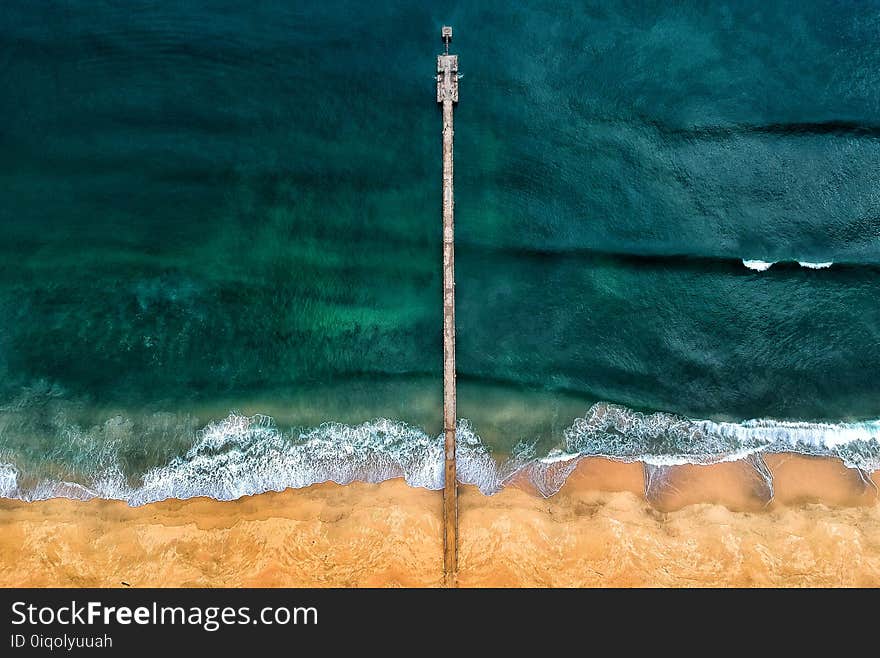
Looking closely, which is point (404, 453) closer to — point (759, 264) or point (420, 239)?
point (420, 239)

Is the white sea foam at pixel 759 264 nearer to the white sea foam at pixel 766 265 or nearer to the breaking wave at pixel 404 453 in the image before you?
the white sea foam at pixel 766 265

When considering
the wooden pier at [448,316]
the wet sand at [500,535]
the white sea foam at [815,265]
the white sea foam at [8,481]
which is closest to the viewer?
the wet sand at [500,535]

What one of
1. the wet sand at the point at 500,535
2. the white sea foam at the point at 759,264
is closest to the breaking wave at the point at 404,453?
the wet sand at the point at 500,535

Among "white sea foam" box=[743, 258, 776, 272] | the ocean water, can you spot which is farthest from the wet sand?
"white sea foam" box=[743, 258, 776, 272]

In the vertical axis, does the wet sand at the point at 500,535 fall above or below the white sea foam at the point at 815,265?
below

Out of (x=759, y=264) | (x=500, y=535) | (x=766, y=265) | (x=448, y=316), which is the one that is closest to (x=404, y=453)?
(x=500, y=535)
